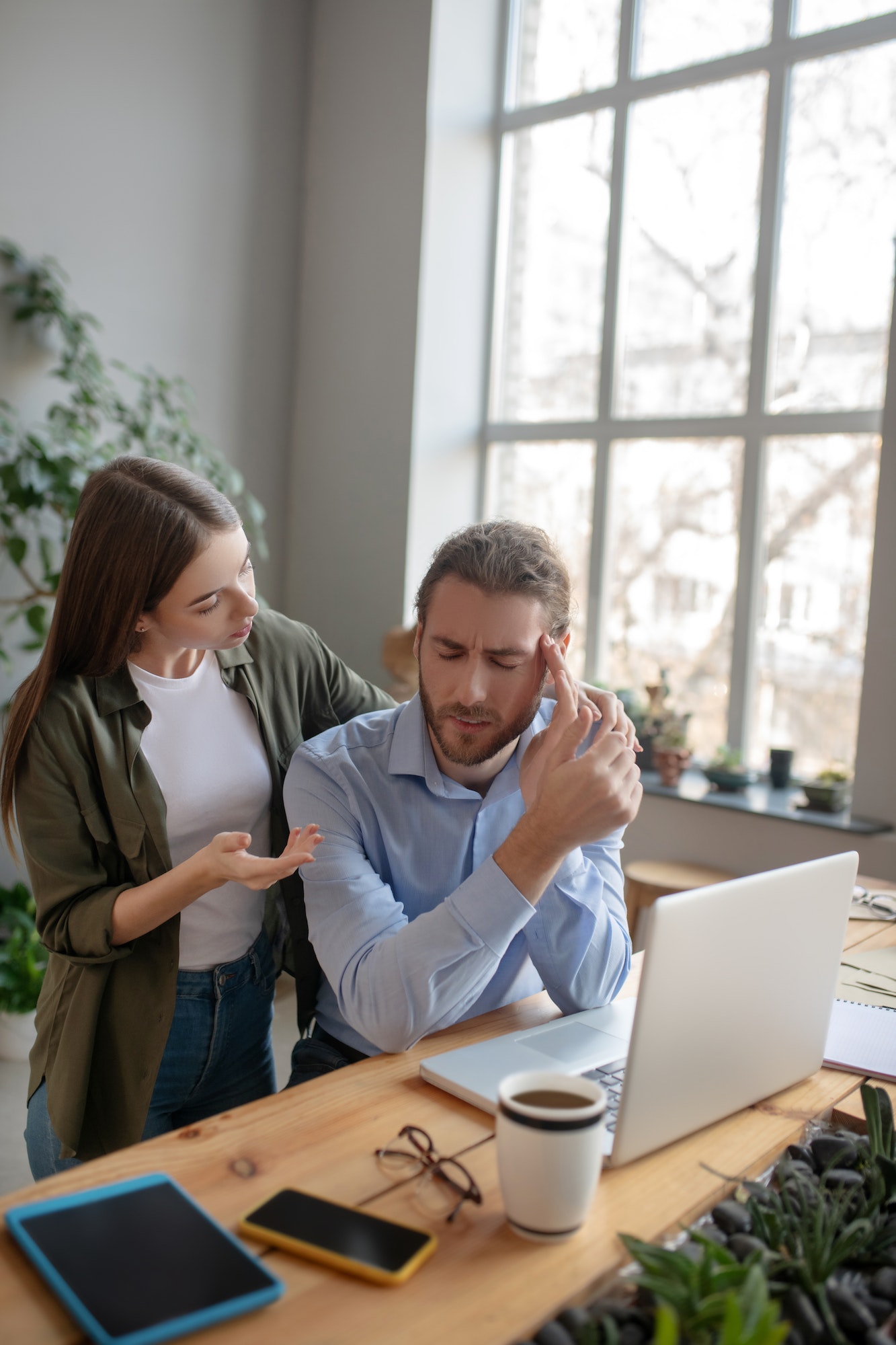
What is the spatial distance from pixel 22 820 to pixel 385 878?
476 mm

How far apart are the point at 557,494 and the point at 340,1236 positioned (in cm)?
384

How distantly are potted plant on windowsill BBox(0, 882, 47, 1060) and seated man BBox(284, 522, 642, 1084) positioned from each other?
6.02ft

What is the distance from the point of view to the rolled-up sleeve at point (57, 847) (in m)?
1.39

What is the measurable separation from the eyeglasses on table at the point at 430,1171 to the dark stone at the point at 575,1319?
0.48 ft

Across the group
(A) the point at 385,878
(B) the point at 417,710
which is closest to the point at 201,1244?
(A) the point at 385,878

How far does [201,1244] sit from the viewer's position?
838 mm

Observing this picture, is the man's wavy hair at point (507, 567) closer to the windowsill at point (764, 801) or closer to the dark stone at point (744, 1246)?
the dark stone at point (744, 1246)

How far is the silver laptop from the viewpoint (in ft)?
3.22

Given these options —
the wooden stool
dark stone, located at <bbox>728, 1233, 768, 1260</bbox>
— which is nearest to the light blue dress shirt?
dark stone, located at <bbox>728, 1233, 768, 1260</bbox>

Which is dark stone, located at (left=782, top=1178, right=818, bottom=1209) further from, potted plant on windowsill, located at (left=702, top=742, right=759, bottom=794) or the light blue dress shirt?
potted plant on windowsill, located at (left=702, top=742, right=759, bottom=794)

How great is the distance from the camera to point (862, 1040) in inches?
52.9

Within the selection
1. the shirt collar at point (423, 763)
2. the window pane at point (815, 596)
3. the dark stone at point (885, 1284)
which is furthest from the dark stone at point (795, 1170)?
the window pane at point (815, 596)

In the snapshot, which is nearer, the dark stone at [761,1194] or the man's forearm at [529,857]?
the dark stone at [761,1194]

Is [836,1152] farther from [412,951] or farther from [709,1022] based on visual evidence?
[412,951]
